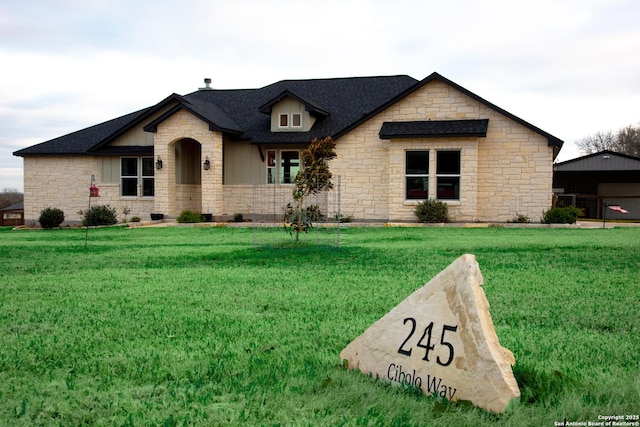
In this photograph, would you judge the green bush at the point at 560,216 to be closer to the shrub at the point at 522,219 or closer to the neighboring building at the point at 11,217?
the shrub at the point at 522,219

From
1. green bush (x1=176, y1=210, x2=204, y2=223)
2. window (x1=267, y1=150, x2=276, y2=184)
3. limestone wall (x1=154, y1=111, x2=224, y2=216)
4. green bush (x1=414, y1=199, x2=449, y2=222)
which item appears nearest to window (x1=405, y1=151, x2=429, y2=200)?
green bush (x1=414, y1=199, x2=449, y2=222)

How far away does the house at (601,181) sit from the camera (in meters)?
34.3

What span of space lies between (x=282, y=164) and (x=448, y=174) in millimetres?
7307

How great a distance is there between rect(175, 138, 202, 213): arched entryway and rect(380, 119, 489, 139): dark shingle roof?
29.2 ft

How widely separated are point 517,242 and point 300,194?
5182 millimetres

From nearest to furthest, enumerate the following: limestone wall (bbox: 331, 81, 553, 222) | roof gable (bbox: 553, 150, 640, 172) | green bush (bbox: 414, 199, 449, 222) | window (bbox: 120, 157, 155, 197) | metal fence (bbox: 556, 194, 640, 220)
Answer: green bush (bbox: 414, 199, 449, 222), limestone wall (bbox: 331, 81, 553, 222), window (bbox: 120, 157, 155, 197), metal fence (bbox: 556, 194, 640, 220), roof gable (bbox: 553, 150, 640, 172)

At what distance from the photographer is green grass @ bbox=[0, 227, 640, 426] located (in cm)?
332

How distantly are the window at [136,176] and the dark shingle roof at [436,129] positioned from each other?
1049 centimetres

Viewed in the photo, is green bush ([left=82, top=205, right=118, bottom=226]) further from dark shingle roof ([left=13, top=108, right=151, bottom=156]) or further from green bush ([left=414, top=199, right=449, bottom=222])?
green bush ([left=414, top=199, right=449, bottom=222])

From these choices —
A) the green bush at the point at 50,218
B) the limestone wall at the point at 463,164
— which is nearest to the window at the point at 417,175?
the limestone wall at the point at 463,164

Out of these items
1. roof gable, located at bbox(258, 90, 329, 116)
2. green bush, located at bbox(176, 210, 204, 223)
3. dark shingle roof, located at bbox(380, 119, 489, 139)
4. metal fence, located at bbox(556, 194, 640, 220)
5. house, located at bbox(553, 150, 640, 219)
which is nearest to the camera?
dark shingle roof, located at bbox(380, 119, 489, 139)

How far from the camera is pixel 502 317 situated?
18.9 ft

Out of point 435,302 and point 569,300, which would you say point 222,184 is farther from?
point 435,302

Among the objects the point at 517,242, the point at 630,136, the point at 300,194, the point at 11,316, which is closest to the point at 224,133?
the point at 300,194
